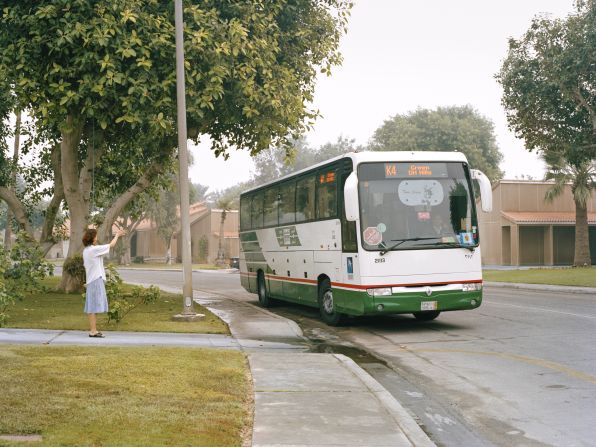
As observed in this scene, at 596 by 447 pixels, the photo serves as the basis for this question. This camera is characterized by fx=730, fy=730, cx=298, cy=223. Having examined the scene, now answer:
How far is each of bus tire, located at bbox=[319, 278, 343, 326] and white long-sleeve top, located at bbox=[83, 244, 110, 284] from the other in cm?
506

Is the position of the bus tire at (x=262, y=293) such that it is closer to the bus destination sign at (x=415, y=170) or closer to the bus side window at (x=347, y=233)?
the bus side window at (x=347, y=233)

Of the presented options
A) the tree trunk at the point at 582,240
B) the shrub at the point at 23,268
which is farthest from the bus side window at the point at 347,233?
the tree trunk at the point at 582,240

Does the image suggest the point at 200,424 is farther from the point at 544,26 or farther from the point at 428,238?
the point at 544,26

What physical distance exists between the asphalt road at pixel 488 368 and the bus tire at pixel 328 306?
21 cm

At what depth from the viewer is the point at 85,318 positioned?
586 inches

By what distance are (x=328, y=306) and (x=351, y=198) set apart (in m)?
3.36

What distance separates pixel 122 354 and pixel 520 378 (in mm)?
5248

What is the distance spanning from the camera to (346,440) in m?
6.00

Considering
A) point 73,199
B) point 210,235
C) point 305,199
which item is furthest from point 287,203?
point 210,235

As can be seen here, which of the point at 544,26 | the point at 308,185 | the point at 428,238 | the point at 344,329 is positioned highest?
the point at 544,26

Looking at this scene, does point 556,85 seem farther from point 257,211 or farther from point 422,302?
point 422,302

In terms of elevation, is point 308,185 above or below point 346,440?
above

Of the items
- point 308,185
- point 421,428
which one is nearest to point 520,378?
point 421,428

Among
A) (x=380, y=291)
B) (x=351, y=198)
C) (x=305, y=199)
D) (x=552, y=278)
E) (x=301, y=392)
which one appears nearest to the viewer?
(x=301, y=392)
